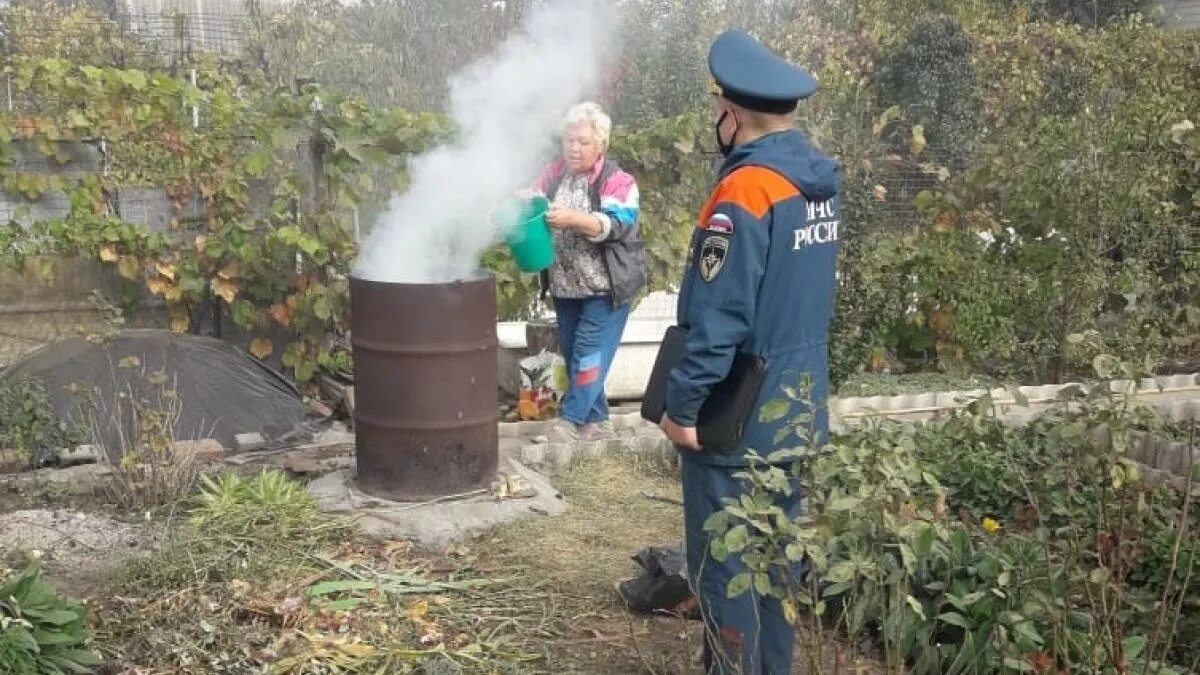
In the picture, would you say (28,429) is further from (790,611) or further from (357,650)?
(790,611)

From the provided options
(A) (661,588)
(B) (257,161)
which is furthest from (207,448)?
(A) (661,588)

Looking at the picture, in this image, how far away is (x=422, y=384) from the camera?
197 inches

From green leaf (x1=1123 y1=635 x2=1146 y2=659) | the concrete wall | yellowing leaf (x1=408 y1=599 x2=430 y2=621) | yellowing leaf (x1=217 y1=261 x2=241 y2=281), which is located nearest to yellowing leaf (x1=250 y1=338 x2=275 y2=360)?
yellowing leaf (x1=217 y1=261 x2=241 y2=281)

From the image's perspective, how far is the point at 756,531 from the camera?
321cm

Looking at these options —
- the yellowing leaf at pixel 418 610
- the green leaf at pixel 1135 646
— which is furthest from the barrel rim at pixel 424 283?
the green leaf at pixel 1135 646

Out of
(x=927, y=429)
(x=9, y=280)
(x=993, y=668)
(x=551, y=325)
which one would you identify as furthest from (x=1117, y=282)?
(x=9, y=280)

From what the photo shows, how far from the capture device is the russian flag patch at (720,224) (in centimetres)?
310

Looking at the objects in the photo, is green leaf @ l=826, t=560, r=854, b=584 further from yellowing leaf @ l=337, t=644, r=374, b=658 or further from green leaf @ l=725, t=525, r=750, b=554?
yellowing leaf @ l=337, t=644, r=374, b=658

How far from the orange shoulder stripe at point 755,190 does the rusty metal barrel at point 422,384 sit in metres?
2.06

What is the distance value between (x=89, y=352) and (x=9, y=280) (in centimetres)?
117

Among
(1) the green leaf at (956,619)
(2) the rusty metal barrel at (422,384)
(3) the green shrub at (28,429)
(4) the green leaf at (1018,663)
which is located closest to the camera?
(4) the green leaf at (1018,663)

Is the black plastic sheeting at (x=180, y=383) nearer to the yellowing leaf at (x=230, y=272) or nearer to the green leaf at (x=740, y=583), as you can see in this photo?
Result: the yellowing leaf at (x=230, y=272)

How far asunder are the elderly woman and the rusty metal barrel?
24.3 inches

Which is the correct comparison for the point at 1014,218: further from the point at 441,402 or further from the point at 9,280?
the point at 9,280
